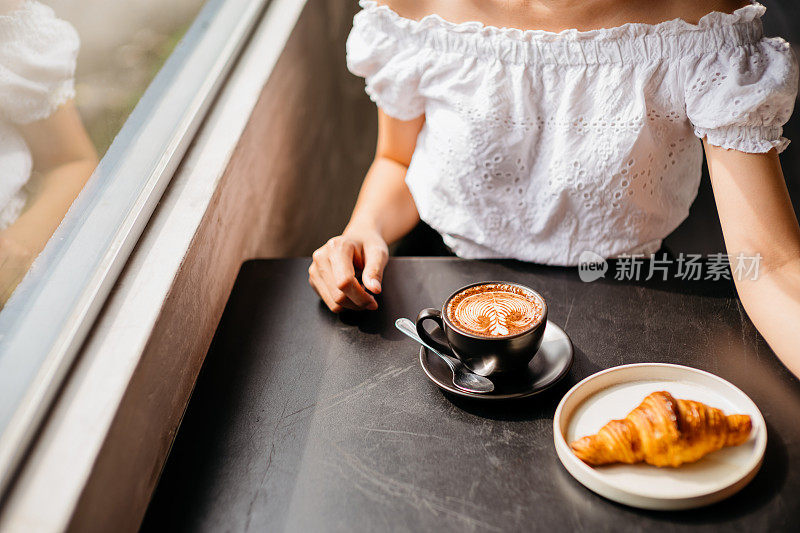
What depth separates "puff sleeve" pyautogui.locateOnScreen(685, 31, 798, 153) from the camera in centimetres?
103

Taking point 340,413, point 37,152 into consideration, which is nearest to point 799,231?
point 340,413

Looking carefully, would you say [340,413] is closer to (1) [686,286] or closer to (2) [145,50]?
(1) [686,286]

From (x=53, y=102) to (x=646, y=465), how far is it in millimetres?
979

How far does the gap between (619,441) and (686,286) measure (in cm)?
42

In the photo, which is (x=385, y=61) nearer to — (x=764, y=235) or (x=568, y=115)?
(x=568, y=115)

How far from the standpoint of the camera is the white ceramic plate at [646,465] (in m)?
0.69

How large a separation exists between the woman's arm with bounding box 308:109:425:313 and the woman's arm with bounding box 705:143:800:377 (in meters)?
0.58

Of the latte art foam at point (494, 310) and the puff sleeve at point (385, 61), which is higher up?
the puff sleeve at point (385, 61)

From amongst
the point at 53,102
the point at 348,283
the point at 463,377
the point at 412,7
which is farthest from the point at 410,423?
the point at 412,7

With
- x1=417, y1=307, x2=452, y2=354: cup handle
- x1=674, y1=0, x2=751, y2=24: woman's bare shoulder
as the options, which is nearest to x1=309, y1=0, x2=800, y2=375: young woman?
x1=674, y1=0, x2=751, y2=24: woman's bare shoulder

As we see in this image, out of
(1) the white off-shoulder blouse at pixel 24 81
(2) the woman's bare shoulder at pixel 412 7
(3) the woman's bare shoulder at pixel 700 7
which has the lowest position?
(2) the woman's bare shoulder at pixel 412 7

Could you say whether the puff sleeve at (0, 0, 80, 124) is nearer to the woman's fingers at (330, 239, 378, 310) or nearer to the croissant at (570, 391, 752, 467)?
the woman's fingers at (330, 239, 378, 310)

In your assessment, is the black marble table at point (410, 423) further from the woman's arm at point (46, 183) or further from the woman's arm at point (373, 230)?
the woman's arm at point (46, 183)

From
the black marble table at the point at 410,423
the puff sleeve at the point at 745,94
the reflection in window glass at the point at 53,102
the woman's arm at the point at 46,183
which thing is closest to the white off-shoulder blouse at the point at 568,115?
the puff sleeve at the point at 745,94
